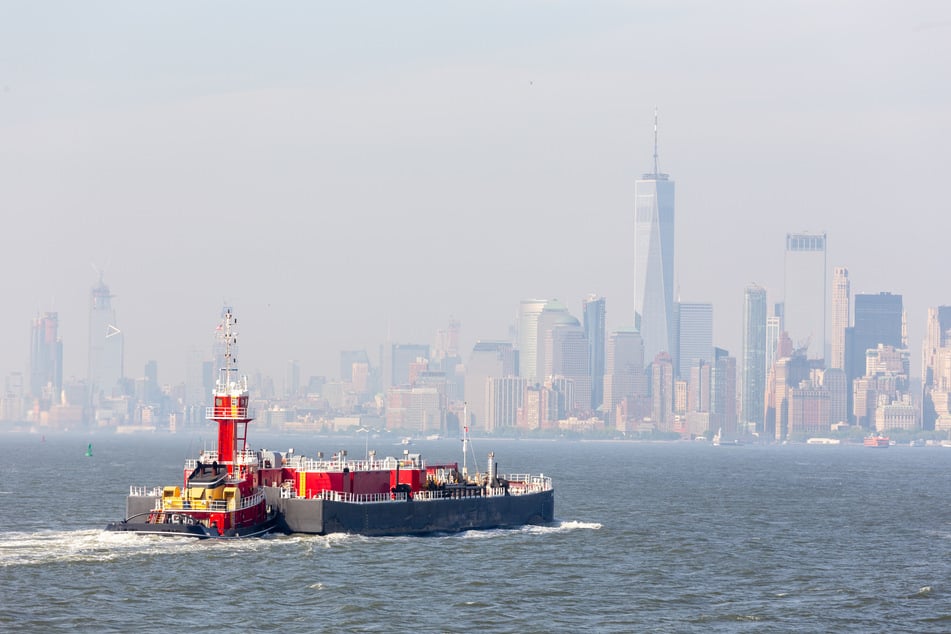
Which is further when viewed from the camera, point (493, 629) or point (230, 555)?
point (230, 555)

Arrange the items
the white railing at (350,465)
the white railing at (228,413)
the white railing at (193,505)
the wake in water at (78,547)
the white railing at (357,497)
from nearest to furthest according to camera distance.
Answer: the wake in water at (78,547), the white railing at (193,505), the white railing at (357,497), the white railing at (228,413), the white railing at (350,465)

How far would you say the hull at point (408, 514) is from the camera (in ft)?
295

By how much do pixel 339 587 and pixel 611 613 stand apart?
A: 13207 mm

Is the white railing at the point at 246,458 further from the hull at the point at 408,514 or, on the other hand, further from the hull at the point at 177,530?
the hull at the point at 177,530

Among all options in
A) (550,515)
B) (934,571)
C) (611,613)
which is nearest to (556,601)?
(611,613)

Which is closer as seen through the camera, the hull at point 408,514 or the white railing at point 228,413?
the hull at point 408,514

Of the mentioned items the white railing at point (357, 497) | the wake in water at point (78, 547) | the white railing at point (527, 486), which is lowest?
the wake in water at point (78, 547)

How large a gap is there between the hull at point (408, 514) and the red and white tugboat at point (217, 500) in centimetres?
181

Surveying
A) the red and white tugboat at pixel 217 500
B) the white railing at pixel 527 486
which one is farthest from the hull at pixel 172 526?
the white railing at pixel 527 486

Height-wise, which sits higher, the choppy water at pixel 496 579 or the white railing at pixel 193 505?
the white railing at pixel 193 505

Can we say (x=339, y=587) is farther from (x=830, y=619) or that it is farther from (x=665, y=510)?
→ (x=665, y=510)

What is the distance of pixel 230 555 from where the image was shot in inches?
3211

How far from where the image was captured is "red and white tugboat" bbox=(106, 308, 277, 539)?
85312mm

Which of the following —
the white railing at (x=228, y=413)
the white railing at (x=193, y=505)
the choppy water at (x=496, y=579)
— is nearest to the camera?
the choppy water at (x=496, y=579)
